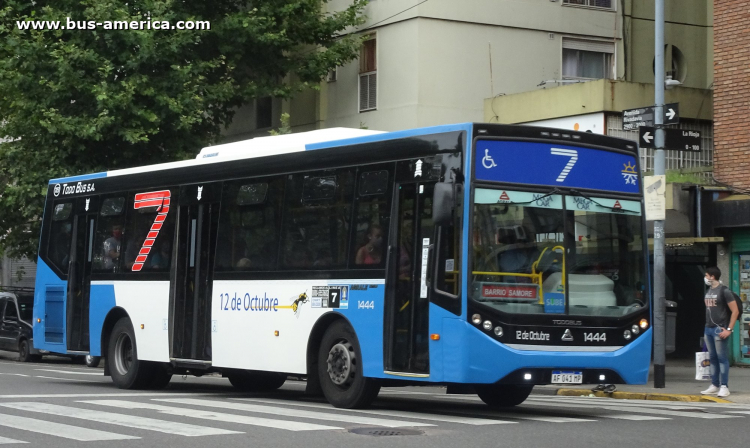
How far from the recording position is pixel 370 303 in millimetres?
13070

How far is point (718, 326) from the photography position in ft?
55.0

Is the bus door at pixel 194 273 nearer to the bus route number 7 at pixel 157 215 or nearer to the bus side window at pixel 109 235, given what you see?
the bus route number 7 at pixel 157 215

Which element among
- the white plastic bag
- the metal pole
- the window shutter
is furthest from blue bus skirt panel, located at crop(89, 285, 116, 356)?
the window shutter

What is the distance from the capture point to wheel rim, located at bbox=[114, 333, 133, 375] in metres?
17.8

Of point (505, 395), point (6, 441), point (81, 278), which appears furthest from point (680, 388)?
point (6, 441)

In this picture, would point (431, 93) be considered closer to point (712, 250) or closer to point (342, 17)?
point (342, 17)

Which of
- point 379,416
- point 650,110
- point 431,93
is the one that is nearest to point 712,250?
point 650,110

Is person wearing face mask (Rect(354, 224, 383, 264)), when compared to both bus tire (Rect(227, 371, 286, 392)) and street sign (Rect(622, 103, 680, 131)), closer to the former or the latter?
bus tire (Rect(227, 371, 286, 392))

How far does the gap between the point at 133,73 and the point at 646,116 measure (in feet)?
44.0

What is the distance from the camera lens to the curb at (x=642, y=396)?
1647cm

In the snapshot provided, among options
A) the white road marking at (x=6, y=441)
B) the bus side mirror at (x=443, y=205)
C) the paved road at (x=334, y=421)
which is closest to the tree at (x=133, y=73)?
the paved road at (x=334, y=421)

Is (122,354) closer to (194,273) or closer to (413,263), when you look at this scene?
(194,273)

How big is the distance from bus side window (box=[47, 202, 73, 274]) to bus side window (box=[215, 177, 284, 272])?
14.2ft

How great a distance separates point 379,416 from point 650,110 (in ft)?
27.4
